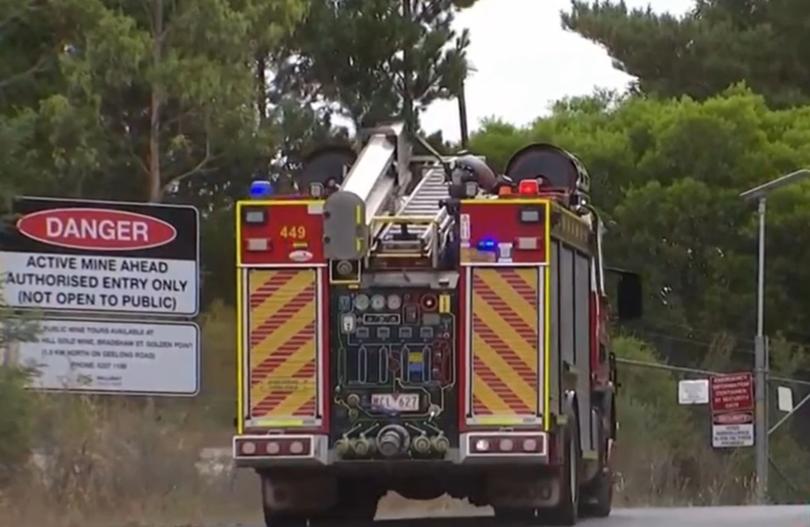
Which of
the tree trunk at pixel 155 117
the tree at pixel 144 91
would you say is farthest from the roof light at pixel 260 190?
the tree trunk at pixel 155 117

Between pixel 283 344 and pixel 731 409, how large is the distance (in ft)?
71.3

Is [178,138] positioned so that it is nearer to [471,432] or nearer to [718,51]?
[471,432]

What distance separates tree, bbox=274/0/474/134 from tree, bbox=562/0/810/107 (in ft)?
50.6

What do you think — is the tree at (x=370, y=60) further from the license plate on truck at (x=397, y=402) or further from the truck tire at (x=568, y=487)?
the license plate on truck at (x=397, y=402)

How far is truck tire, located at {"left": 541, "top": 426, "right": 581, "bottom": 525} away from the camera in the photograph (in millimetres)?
17547

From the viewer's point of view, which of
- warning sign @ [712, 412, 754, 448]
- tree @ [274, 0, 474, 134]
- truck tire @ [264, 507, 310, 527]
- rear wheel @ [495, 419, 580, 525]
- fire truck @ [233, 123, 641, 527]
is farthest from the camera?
tree @ [274, 0, 474, 134]

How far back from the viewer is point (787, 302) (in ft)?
165

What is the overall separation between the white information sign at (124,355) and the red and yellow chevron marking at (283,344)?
16.0 feet

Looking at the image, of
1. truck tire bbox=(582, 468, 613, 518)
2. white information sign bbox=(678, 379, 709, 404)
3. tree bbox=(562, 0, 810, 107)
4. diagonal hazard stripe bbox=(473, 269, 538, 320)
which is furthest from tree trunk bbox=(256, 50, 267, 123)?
diagonal hazard stripe bbox=(473, 269, 538, 320)

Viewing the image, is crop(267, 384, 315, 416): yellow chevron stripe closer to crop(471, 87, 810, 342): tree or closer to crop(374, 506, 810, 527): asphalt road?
crop(374, 506, 810, 527): asphalt road

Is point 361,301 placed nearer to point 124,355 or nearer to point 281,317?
point 281,317

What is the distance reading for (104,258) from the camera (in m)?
21.7

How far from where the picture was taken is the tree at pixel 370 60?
42094 millimetres

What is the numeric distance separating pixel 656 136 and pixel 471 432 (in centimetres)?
3581
